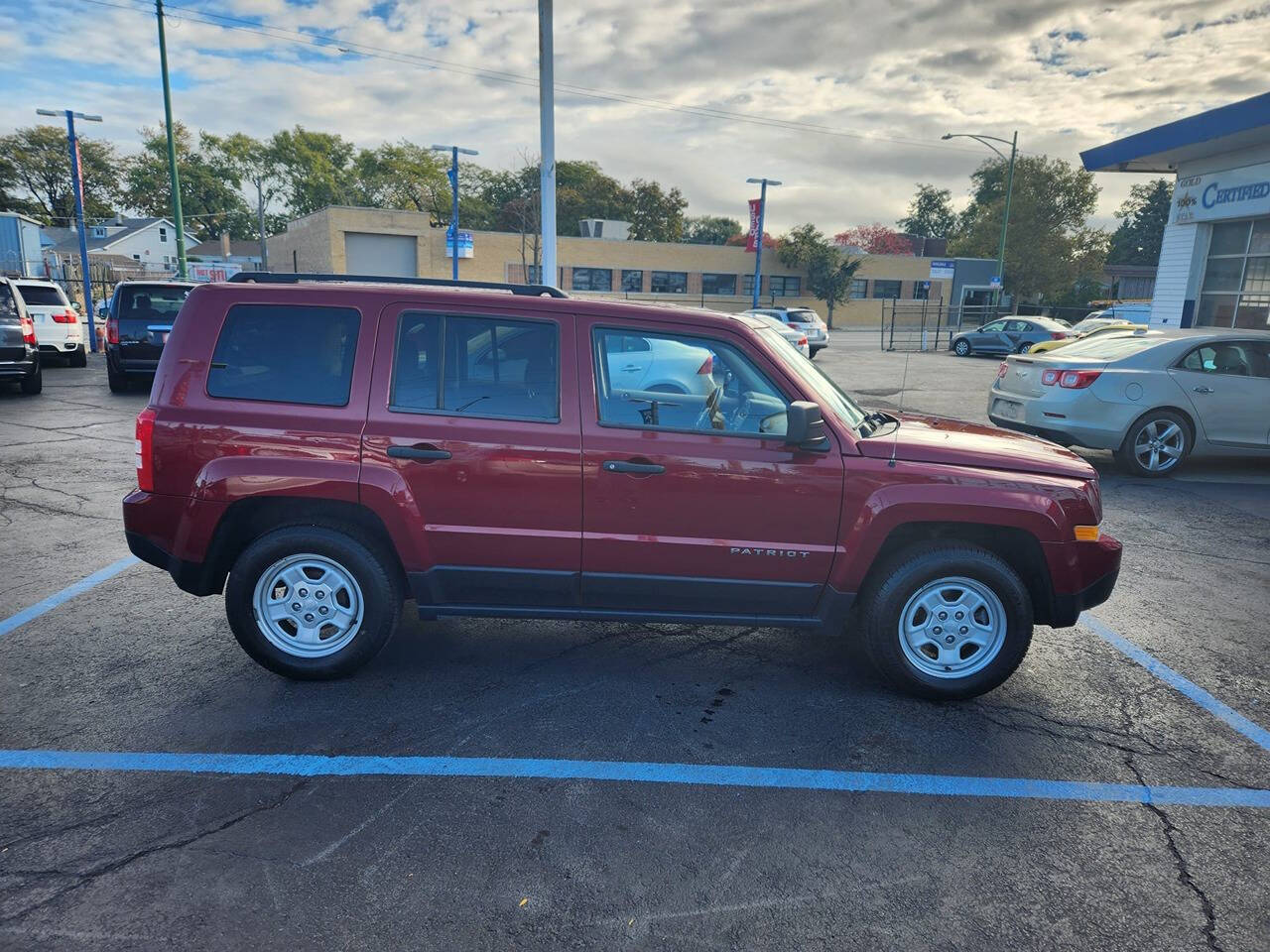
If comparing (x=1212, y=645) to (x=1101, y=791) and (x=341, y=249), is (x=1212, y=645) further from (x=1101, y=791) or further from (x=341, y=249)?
(x=341, y=249)

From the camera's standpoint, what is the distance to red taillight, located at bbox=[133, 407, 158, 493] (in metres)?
3.89

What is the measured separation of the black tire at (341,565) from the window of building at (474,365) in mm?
749

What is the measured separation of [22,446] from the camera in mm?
9734

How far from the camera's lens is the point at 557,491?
3.88 metres

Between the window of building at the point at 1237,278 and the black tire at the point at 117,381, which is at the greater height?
the window of building at the point at 1237,278

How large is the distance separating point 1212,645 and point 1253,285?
14.6 m

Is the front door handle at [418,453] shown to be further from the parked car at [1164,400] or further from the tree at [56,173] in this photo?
the tree at [56,173]

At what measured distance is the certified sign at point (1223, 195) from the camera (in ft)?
49.5

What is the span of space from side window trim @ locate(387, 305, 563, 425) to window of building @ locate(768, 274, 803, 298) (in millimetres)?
55610

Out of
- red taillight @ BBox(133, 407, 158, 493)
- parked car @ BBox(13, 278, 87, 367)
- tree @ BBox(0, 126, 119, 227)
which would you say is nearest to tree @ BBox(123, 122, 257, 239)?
tree @ BBox(0, 126, 119, 227)

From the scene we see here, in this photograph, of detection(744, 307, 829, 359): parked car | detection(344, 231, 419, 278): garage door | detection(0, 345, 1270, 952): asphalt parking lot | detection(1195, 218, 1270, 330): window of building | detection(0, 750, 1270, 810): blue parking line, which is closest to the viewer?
detection(0, 345, 1270, 952): asphalt parking lot

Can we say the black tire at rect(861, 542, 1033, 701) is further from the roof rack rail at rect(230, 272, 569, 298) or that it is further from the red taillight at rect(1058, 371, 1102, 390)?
the red taillight at rect(1058, 371, 1102, 390)

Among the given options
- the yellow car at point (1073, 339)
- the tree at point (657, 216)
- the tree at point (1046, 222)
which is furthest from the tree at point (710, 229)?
the yellow car at point (1073, 339)

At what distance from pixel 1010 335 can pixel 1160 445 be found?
2074cm
